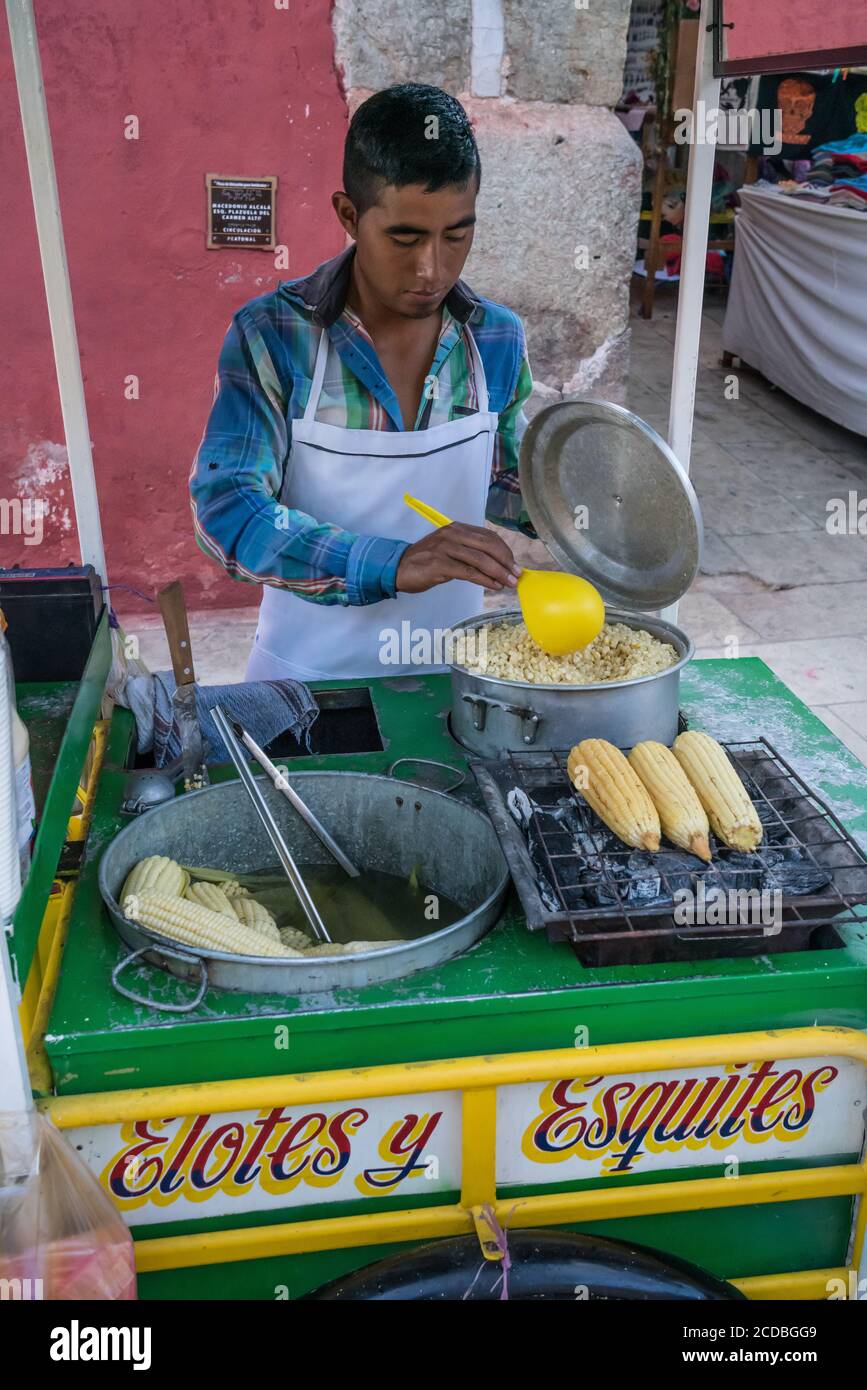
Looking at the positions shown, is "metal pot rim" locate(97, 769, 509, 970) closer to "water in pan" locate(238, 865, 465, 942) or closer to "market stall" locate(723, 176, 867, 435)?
"water in pan" locate(238, 865, 465, 942)

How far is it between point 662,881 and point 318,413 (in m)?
1.60

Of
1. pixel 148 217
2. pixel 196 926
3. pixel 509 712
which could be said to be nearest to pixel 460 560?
pixel 509 712

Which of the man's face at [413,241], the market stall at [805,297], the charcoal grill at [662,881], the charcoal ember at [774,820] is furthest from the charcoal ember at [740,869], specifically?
the market stall at [805,297]

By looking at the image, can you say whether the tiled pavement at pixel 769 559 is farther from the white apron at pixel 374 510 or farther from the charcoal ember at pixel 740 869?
the charcoal ember at pixel 740 869

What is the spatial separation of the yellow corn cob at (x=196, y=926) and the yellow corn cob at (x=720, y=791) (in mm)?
805

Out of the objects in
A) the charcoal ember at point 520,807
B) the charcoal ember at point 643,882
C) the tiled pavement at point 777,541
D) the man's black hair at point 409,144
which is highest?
the man's black hair at point 409,144

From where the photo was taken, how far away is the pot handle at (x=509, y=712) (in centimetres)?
250

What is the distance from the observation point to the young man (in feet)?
8.70

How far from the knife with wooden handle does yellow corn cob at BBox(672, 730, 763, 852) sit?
1.03 metres

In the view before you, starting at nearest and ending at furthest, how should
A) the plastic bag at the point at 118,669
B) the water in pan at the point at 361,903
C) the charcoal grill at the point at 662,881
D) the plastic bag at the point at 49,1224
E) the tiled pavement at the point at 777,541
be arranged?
the plastic bag at the point at 49,1224
the charcoal grill at the point at 662,881
the water in pan at the point at 361,903
the plastic bag at the point at 118,669
the tiled pavement at the point at 777,541
